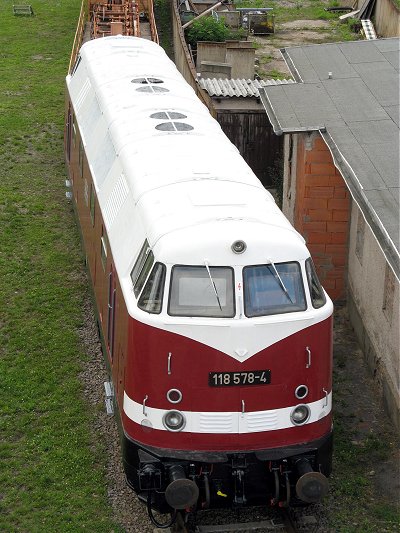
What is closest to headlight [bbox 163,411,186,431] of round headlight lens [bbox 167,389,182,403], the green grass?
round headlight lens [bbox 167,389,182,403]

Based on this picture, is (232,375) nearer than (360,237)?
Yes

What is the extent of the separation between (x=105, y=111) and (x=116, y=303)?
12.6ft

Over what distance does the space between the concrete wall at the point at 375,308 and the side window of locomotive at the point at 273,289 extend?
2.51 meters

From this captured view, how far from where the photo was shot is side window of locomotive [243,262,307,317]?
846 centimetres

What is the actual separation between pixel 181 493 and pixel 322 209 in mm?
6245

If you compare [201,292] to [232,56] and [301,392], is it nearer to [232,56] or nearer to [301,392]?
[301,392]

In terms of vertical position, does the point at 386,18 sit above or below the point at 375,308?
below

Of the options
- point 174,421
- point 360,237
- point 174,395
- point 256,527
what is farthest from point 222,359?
point 360,237

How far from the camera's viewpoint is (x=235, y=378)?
8.41 meters

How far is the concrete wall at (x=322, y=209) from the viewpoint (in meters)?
13.3

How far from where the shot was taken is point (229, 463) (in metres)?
8.61

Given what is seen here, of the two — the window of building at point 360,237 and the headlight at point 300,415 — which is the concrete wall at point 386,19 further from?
the headlight at point 300,415

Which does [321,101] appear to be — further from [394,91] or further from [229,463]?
[229,463]

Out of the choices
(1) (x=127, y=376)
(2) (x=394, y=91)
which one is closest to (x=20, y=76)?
(2) (x=394, y=91)
